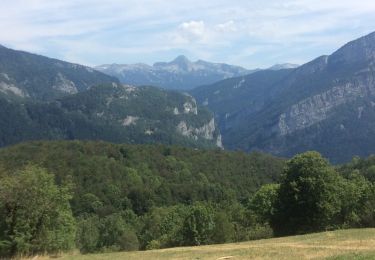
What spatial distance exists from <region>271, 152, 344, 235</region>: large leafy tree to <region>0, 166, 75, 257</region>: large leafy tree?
29.6 metres

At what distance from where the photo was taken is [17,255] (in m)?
37.8

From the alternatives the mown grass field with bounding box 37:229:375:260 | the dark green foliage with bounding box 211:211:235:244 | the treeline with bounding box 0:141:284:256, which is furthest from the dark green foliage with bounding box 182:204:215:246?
the mown grass field with bounding box 37:229:375:260

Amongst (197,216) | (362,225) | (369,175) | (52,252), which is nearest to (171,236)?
(197,216)

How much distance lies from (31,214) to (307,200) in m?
34.9

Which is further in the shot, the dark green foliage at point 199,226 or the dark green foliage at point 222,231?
the dark green foliage at point 199,226

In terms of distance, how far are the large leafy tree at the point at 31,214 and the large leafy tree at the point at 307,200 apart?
29.6 meters

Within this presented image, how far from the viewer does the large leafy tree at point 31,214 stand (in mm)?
38353

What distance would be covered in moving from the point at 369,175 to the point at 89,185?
313ft

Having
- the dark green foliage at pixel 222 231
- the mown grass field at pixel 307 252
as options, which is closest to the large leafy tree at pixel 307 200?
the dark green foliage at pixel 222 231

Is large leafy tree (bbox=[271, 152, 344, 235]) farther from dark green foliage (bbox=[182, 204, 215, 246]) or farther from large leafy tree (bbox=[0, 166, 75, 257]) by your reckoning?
large leafy tree (bbox=[0, 166, 75, 257])

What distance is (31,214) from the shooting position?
3928 centimetres

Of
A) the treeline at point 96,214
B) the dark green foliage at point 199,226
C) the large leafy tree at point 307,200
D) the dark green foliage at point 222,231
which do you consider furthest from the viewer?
the dark green foliage at point 199,226

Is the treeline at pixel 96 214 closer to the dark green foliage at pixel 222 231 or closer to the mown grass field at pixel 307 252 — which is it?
the dark green foliage at pixel 222 231

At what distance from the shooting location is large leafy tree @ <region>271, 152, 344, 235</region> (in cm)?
6194
